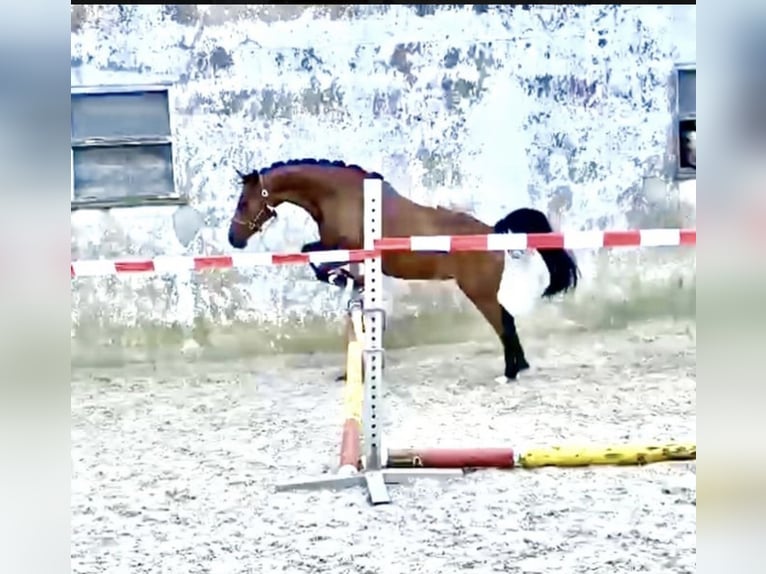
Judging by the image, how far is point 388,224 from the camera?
13.3 feet

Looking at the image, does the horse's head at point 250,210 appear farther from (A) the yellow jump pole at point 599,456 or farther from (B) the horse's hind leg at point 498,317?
(A) the yellow jump pole at point 599,456

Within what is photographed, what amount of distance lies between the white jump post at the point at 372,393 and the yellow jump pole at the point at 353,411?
61 mm

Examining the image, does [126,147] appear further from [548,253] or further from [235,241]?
[548,253]

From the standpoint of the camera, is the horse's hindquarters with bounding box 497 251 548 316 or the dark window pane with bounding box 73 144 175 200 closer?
the dark window pane with bounding box 73 144 175 200

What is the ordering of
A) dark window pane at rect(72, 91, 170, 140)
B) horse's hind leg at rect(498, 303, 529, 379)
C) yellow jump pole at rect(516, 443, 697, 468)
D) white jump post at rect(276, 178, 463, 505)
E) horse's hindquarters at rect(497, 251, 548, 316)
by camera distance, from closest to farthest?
1. white jump post at rect(276, 178, 463, 505)
2. yellow jump pole at rect(516, 443, 697, 468)
3. horse's hind leg at rect(498, 303, 529, 379)
4. dark window pane at rect(72, 91, 170, 140)
5. horse's hindquarters at rect(497, 251, 548, 316)

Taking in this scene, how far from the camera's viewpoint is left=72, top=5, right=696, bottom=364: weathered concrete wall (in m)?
4.02

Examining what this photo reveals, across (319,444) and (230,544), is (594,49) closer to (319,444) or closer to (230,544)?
(319,444)

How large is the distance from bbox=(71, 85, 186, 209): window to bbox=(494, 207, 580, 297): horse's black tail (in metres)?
1.61

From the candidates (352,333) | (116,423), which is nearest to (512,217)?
(352,333)

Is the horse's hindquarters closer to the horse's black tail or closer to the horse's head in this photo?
the horse's black tail

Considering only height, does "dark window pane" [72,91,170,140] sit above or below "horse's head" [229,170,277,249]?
above

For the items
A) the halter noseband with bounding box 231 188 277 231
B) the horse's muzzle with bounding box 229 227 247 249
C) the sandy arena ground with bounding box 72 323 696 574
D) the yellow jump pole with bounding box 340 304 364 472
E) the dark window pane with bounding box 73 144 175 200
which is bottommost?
the sandy arena ground with bounding box 72 323 696 574

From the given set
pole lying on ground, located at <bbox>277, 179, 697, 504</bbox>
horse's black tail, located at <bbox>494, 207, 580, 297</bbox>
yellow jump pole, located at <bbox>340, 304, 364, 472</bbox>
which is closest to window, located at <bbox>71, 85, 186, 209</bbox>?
yellow jump pole, located at <bbox>340, 304, 364, 472</bbox>

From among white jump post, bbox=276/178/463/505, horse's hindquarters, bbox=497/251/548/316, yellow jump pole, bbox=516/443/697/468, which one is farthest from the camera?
horse's hindquarters, bbox=497/251/548/316
